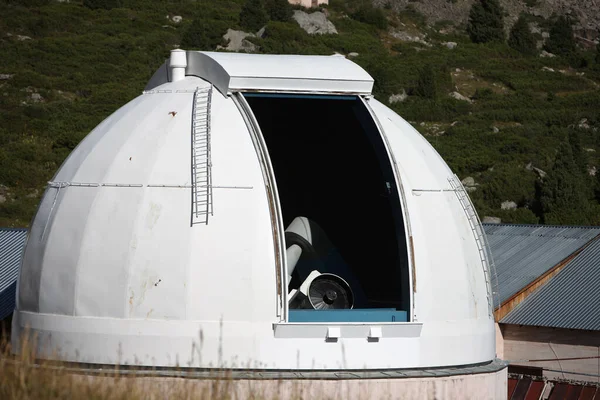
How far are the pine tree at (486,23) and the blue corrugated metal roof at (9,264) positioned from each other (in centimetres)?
5721

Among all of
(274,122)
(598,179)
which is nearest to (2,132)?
(598,179)

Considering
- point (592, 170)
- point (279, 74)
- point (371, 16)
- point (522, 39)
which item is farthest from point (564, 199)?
point (522, 39)

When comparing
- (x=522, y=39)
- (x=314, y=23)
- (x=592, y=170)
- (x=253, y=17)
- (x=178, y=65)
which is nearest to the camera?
(x=178, y=65)

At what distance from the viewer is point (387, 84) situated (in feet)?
187

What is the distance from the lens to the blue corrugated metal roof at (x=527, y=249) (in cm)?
2284

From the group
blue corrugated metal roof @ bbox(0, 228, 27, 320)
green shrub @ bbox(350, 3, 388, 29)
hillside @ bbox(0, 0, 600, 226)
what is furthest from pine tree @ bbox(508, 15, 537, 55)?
blue corrugated metal roof @ bbox(0, 228, 27, 320)

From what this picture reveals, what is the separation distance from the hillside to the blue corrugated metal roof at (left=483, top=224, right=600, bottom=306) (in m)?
13.8

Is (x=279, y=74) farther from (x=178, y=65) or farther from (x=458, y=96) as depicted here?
(x=458, y=96)

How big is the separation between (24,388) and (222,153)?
438cm

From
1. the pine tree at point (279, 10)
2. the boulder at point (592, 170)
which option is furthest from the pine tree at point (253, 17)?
the boulder at point (592, 170)

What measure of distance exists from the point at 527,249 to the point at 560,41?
175ft

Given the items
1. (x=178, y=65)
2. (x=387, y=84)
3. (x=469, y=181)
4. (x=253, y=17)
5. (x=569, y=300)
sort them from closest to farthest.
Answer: (x=178, y=65) → (x=569, y=300) → (x=469, y=181) → (x=387, y=84) → (x=253, y=17)

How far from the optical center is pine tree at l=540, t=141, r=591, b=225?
128ft

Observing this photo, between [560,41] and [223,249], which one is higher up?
[223,249]
